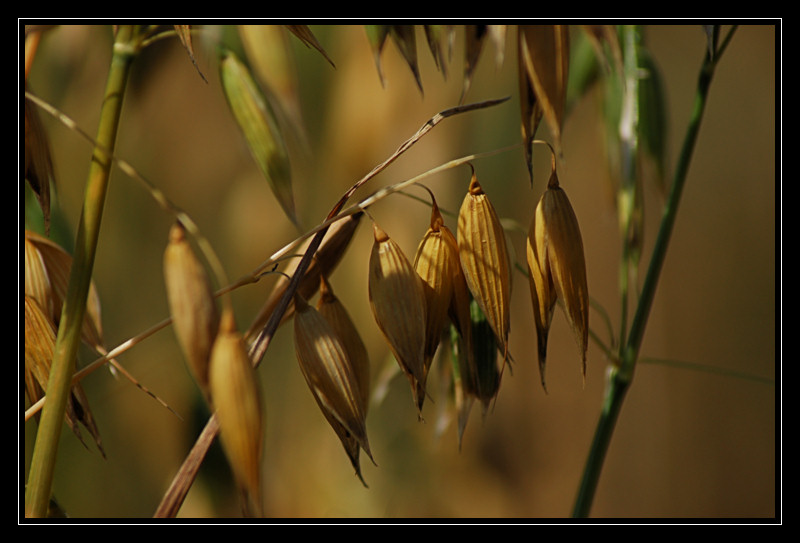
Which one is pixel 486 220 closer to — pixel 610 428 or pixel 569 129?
pixel 610 428

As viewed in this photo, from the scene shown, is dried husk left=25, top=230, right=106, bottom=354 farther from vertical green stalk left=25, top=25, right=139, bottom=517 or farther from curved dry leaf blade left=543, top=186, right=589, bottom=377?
curved dry leaf blade left=543, top=186, right=589, bottom=377

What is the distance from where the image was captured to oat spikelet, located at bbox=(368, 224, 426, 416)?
25 cm

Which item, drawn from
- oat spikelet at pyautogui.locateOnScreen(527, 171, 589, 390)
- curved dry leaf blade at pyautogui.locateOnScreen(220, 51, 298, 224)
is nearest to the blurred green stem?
oat spikelet at pyautogui.locateOnScreen(527, 171, 589, 390)

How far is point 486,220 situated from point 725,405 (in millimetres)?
1073

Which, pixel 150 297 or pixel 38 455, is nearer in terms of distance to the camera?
pixel 38 455

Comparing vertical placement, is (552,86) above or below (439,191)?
above

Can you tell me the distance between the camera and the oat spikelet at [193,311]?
19 centimetres

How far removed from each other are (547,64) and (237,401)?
175mm

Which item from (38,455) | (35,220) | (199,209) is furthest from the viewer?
(199,209)

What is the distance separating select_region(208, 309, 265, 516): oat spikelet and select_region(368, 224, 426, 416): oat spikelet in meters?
0.07

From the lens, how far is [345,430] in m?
0.27

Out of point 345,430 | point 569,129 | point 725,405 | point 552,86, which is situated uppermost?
point 552,86

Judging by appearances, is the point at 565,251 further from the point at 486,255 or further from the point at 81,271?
the point at 81,271
